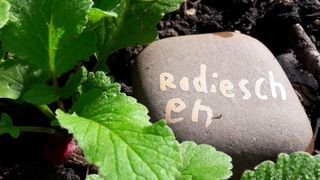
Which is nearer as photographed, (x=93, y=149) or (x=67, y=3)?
(x=93, y=149)

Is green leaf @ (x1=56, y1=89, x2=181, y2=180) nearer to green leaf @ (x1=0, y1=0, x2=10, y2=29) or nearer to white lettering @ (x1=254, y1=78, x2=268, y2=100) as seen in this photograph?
green leaf @ (x1=0, y1=0, x2=10, y2=29)

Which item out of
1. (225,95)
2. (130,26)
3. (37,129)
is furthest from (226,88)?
(37,129)

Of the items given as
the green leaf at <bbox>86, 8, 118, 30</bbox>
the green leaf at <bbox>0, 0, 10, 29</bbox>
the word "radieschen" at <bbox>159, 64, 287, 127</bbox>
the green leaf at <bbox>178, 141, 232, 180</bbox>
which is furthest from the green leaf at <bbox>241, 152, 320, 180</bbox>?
the green leaf at <bbox>0, 0, 10, 29</bbox>

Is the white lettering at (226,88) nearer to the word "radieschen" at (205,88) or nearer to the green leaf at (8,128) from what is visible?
the word "radieschen" at (205,88)

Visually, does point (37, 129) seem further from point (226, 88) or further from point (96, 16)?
point (226, 88)

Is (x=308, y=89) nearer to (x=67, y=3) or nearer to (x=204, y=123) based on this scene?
(x=204, y=123)

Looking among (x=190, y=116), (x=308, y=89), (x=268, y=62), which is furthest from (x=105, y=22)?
(x=308, y=89)

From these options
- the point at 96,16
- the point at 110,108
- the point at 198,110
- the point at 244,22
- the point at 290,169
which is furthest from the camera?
the point at 244,22

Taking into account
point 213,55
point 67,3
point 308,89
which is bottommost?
point 308,89
